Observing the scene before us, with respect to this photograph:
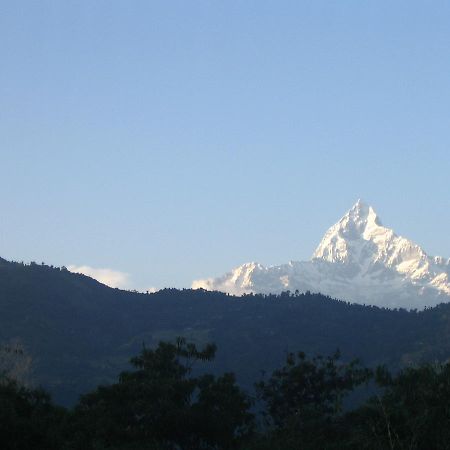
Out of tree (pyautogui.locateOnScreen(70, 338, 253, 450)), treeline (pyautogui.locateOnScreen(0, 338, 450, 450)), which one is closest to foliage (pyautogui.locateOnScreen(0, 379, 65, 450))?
treeline (pyautogui.locateOnScreen(0, 338, 450, 450))

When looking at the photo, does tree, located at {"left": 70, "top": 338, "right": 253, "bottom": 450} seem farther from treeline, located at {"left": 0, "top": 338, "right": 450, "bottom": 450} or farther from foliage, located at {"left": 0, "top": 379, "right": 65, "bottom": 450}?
foliage, located at {"left": 0, "top": 379, "right": 65, "bottom": 450}

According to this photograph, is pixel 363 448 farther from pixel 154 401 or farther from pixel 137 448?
pixel 154 401

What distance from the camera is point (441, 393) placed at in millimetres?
48844

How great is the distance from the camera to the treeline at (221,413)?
163 ft

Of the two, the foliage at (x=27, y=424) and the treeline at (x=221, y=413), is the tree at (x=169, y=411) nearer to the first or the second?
the treeline at (x=221, y=413)

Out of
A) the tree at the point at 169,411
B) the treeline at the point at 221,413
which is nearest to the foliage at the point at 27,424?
the treeline at the point at 221,413

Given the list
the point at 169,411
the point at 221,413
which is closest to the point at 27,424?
the point at 169,411

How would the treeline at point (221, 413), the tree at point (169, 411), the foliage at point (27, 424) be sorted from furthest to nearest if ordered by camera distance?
the tree at point (169, 411) → the foliage at point (27, 424) → the treeline at point (221, 413)

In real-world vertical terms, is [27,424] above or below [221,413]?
below

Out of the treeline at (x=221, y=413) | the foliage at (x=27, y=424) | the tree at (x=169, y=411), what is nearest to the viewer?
the treeline at (x=221, y=413)

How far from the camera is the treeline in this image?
49.7 meters

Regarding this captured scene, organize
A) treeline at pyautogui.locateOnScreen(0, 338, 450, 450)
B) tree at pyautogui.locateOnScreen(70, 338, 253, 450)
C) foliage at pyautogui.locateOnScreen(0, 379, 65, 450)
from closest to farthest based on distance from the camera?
treeline at pyautogui.locateOnScreen(0, 338, 450, 450) → foliage at pyautogui.locateOnScreen(0, 379, 65, 450) → tree at pyautogui.locateOnScreen(70, 338, 253, 450)

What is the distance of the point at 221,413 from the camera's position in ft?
297

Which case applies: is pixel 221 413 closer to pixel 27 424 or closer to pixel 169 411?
pixel 169 411
